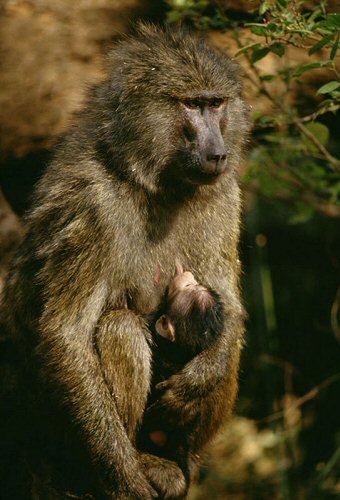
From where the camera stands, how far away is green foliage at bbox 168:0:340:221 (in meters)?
4.21

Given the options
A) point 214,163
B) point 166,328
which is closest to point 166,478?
point 166,328

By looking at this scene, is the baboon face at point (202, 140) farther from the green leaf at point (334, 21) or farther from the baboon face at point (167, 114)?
the green leaf at point (334, 21)

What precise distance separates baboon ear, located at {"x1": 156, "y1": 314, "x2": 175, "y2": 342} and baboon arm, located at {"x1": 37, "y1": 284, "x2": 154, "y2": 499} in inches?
14.4

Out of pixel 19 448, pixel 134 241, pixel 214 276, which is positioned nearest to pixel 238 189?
pixel 214 276

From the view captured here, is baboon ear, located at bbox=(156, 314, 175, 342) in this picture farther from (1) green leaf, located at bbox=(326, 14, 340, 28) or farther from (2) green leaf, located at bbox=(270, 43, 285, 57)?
(1) green leaf, located at bbox=(326, 14, 340, 28)

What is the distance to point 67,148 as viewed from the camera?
4.63 m

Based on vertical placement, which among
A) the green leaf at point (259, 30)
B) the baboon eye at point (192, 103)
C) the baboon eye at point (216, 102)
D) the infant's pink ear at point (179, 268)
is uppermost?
the green leaf at point (259, 30)

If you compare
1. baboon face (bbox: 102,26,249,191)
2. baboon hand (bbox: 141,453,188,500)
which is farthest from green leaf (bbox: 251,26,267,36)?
baboon hand (bbox: 141,453,188,500)

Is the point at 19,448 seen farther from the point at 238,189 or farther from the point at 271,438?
the point at 271,438

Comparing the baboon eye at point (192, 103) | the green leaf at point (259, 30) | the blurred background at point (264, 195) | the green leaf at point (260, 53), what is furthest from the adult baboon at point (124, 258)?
the blurred background at point (264, 195)

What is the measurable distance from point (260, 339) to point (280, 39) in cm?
352

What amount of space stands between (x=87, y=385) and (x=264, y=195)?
281cm

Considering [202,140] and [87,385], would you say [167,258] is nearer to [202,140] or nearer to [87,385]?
[202,140]

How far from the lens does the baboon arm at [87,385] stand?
13.7 feet
